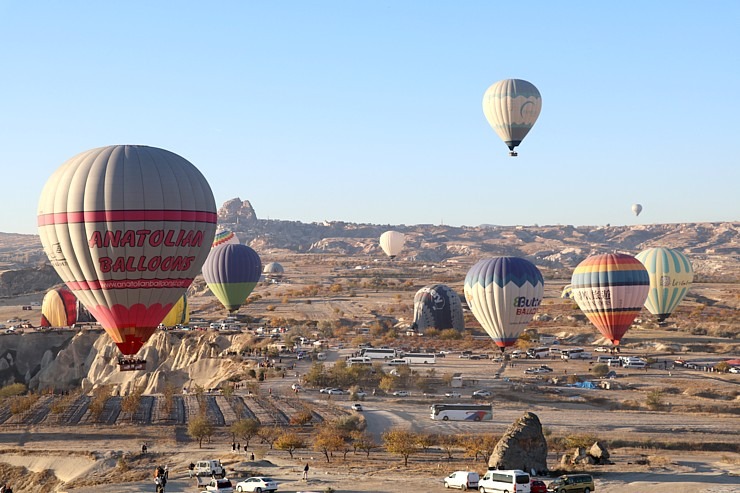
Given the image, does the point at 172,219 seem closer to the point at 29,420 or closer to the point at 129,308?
the point at 129,308

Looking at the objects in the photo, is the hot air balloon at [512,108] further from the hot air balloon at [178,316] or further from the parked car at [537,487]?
the parked car at [537,487]

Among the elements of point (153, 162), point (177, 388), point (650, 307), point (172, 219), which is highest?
point (153, 162)

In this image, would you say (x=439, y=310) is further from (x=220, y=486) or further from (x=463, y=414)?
(x=220, y=486)

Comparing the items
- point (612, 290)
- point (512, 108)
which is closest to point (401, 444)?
point (612, 290)

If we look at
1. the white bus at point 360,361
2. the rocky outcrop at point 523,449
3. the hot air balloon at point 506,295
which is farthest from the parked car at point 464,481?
the white bus at point 360,361

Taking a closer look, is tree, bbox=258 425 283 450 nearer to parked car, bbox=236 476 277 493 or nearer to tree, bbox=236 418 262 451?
tree, bbox=236 418 262 451

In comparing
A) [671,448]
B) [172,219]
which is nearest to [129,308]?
[172,219]

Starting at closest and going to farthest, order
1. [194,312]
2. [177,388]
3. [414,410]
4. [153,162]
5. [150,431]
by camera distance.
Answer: [153,162]
[150,431]
[414,410]
[177,388]
[194,312]
